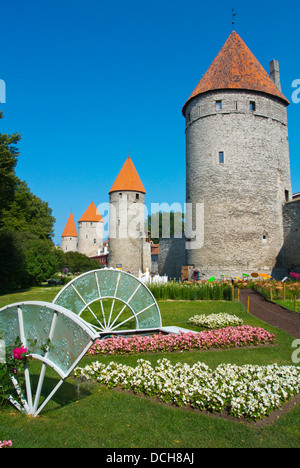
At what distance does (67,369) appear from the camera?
3838 mm

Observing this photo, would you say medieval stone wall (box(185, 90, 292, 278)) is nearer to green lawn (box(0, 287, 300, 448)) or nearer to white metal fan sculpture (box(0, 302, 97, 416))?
green lawn (box(0, 287, 300, 448))

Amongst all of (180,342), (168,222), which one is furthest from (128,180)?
(180,342)

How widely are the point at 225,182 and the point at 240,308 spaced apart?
38.3ft

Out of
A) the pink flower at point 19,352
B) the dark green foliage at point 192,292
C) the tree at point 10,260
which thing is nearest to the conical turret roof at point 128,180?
the tree at point 10,260

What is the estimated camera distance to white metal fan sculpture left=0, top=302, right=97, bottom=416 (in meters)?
3.78

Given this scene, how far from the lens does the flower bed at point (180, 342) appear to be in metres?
7.07

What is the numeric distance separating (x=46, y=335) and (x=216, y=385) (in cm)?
239

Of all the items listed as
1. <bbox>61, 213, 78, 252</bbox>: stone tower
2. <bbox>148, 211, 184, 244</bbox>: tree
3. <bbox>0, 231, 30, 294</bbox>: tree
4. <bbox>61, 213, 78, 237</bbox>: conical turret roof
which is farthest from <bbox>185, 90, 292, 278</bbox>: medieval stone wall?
<bbox>61, 213, 78, 237</bbox>: conical turret roof

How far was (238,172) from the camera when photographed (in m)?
22.5

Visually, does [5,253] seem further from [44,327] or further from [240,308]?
[44,327]

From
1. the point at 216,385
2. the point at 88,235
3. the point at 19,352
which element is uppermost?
the point at 88,235

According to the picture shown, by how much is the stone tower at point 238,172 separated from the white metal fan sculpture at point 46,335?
19.1 meters

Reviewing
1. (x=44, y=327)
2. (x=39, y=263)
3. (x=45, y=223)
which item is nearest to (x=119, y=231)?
(x=45, y=223)

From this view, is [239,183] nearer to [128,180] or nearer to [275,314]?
[275,314]
